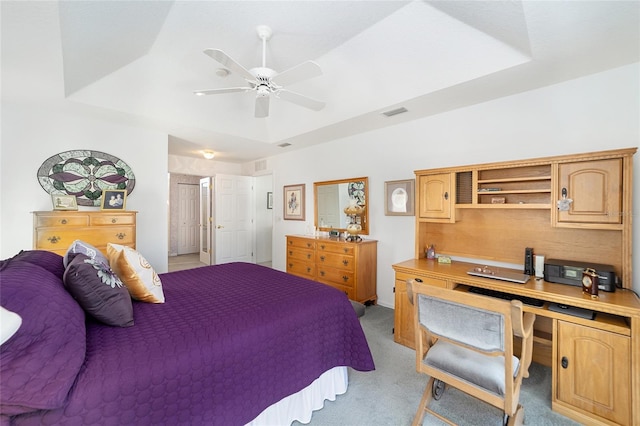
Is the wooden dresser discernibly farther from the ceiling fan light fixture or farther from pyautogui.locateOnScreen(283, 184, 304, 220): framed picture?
pyautogui.locateOnScreen(283, 184, 304, 220): framed picture

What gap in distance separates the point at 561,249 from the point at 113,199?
4.93 m

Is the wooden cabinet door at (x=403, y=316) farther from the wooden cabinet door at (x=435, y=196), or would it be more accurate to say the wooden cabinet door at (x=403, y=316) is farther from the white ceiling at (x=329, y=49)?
the white ceiling at (x=329, y=49)

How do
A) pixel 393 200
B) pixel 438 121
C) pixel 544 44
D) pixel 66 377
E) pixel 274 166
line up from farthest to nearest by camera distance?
1. pixel 274 166
2. pixel 393 200
3. pixel 438 121
4. pixel 544 44
5. pixel 66 377

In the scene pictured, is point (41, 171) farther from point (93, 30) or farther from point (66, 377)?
point (66, 377)

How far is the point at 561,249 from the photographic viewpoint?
7.84 feet

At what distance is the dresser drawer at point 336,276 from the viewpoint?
3645 millimetres

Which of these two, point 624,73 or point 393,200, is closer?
point 624,73

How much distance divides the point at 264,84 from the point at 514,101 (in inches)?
94.9

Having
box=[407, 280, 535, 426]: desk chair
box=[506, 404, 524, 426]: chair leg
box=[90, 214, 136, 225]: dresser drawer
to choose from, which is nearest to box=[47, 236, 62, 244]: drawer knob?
box=[90, 214, 136, 225]: dresser drawer

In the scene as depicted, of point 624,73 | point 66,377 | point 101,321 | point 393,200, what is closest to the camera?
point 66,377

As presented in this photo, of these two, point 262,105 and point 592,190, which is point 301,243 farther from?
point 592,190

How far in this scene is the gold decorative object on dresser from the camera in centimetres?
170

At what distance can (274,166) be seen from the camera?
5.68 meters

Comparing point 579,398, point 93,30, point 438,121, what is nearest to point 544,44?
point 438,121
